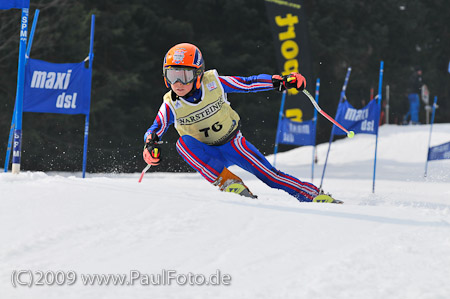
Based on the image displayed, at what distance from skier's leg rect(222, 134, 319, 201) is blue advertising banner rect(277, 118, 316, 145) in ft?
17.5

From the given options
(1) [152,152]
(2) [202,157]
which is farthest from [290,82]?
(1) [152,152]

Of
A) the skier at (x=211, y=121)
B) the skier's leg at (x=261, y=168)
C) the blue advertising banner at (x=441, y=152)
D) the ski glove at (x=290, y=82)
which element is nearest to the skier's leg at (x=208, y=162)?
the skier at (x=211, y=121)

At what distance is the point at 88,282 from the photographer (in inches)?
95.7

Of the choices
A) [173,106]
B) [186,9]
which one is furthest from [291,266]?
[186,9]

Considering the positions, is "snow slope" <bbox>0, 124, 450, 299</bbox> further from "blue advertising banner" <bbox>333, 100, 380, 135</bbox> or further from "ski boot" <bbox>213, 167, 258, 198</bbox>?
"blue advertising banner" <bbox>333, 100, 380, 135</bbox>

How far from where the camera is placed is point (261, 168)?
523 cm

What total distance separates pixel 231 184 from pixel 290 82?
92 cm

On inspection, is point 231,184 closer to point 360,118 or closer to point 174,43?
point 360,118

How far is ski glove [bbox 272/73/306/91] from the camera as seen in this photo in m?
4.79

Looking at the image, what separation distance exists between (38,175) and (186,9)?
1637cm

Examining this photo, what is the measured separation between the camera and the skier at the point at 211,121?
4762mm

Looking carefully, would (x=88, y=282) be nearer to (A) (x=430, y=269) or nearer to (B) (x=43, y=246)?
(B) (x=43, y=246)

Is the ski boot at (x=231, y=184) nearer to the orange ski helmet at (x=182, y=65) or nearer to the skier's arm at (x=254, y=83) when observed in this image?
the skier's arm at (x=254, y=83)

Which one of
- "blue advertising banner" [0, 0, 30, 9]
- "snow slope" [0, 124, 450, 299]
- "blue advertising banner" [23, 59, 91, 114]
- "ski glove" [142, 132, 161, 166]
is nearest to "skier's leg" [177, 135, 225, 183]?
"ski glove" [142, 132, 161, 166]
